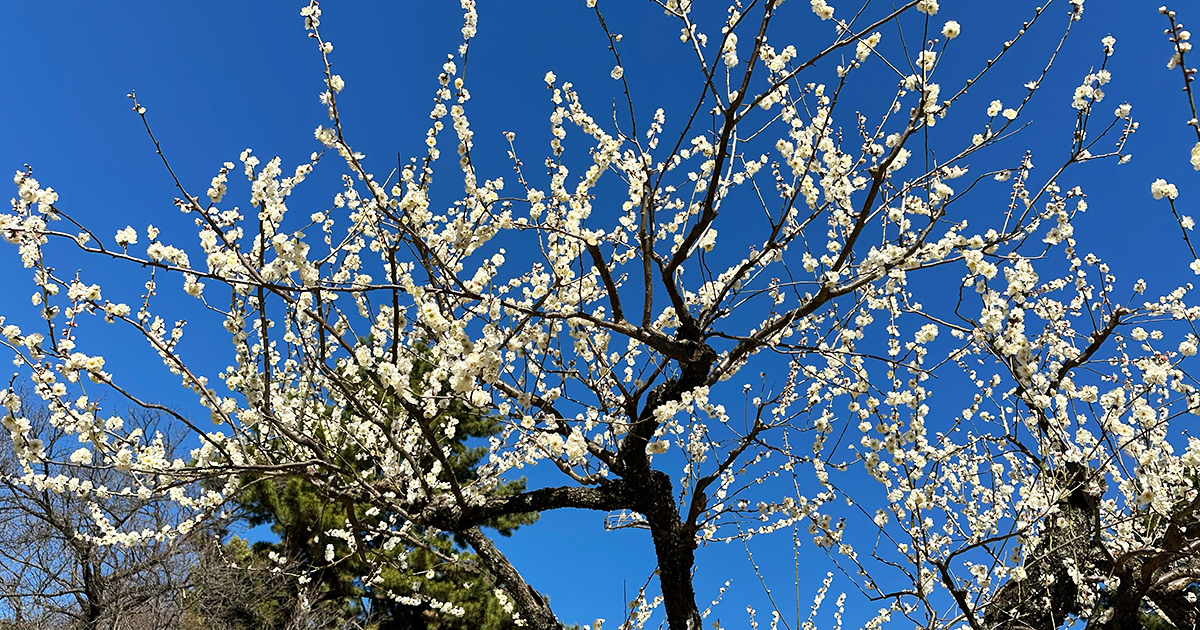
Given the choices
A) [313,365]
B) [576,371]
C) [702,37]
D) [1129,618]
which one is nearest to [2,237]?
[313,365]

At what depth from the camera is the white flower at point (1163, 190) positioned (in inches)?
95.3

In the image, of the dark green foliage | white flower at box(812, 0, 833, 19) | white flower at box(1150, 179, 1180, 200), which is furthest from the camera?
the dark green foliage

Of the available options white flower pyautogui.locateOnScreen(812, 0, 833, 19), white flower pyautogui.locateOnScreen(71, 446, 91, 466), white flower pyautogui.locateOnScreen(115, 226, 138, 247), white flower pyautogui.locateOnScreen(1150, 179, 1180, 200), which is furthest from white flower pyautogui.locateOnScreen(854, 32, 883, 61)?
white flower pyautogui.locateOnScreen(71, 446, 91, 466)

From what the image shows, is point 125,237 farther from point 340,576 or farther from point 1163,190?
point 340,576

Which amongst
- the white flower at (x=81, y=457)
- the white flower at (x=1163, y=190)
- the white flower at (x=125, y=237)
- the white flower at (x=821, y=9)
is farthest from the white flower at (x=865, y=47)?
the white flower at (x=81, y=457)

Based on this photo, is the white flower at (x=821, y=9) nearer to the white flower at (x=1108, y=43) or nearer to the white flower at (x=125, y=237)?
the white flower at (x=1108, y=43)

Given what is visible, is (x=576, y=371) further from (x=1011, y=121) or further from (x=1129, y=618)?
(x=1129, y=618)

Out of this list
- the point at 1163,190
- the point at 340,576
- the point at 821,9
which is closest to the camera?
the point at 1163,190

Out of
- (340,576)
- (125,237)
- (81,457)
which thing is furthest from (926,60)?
(340,576)

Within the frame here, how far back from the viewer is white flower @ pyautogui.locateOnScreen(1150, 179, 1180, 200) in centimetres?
242

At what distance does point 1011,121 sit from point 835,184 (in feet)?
2.68

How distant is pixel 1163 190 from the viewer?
249cm

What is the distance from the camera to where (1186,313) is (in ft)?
13.7

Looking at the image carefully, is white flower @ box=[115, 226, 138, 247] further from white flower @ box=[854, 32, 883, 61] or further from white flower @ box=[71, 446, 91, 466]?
white flower @ box=[854, 32, 883, 61]
